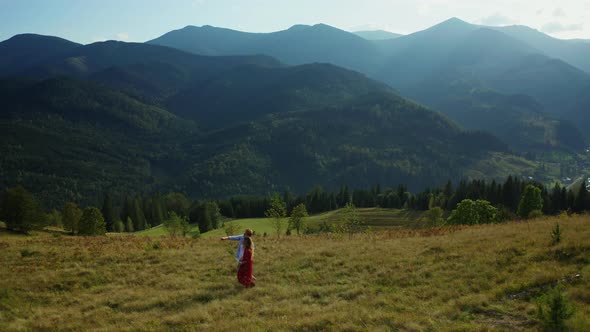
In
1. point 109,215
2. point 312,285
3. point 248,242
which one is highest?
point 248,242

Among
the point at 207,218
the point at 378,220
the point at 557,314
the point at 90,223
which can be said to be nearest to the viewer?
the point at 557,314

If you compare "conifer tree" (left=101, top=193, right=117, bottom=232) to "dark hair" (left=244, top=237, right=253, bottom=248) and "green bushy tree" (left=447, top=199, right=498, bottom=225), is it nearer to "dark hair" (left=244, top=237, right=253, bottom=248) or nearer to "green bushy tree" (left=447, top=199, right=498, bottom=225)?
"green bushy tree" (left=447, top=199, right=498, bottom=225)

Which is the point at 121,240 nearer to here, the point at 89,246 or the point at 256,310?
the point at 89,246

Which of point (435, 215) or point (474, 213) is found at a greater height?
point (474, 213)

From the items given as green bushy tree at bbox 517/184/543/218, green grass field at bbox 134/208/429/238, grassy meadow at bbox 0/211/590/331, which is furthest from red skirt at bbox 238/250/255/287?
green grass field at bbox 134/208/429/238

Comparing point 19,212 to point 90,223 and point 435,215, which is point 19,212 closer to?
point 90,223

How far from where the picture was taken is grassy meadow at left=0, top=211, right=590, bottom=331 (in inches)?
495

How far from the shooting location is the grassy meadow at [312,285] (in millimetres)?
12562

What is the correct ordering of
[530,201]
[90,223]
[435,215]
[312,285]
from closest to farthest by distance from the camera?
1. [312,285]
2. [90,223]
3. [530,201]
4. [435,215]

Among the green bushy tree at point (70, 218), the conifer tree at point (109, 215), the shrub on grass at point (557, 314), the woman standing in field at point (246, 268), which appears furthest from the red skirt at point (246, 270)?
the conifer tree at point (109, 215)

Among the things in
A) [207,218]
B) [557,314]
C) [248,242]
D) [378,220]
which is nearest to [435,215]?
[378,220]

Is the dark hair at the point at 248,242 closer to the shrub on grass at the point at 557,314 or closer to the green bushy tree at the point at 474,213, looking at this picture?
the shrub on grass at the point at 557,314

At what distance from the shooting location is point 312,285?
56.7 feet

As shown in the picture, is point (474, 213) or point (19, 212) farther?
point (474, 213)
